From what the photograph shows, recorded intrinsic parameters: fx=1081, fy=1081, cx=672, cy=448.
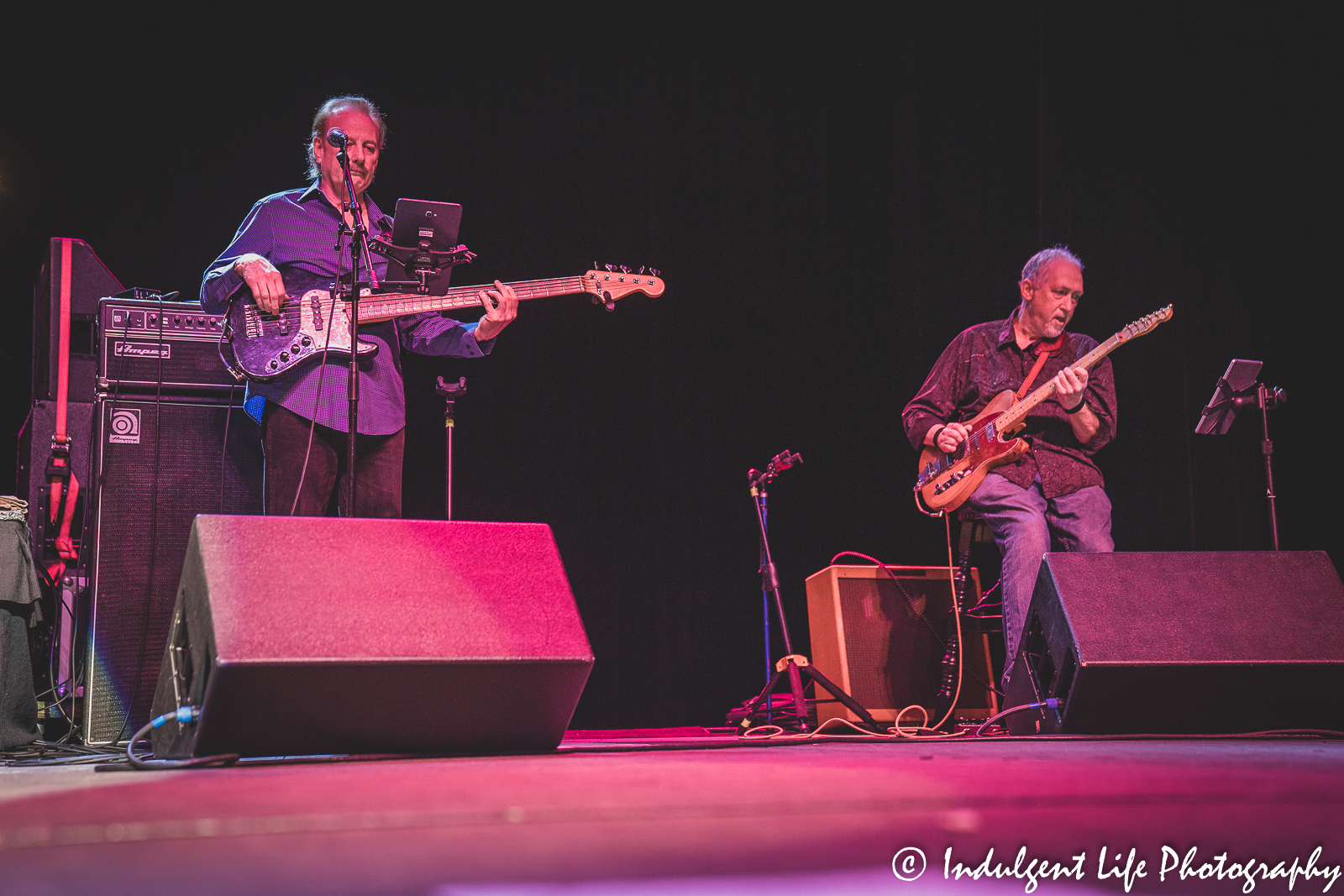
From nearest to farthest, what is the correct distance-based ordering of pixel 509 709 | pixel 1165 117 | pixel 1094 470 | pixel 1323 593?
pixel 509 709 → pixel 1323 593 → pixel 1094 470 → pixel 1165 117

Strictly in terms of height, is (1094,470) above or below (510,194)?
below

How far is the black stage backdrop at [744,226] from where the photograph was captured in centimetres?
469

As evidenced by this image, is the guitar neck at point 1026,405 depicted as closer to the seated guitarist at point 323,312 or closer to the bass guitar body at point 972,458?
the bass guitar body at point 972,458

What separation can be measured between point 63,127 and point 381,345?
2539 mm

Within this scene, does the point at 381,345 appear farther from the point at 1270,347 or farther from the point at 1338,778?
the point at 1270,347

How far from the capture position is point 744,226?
5254 mm

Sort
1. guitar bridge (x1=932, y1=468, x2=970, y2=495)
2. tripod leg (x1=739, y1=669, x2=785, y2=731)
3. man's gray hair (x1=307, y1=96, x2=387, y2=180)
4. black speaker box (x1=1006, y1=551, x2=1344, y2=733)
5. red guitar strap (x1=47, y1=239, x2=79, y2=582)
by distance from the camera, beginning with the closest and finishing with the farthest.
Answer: black speaker box (x1=1006, y1=551, x2=1344, y2=733) → man's gray hair (x1=307, y1=96, x2=387, y2=180) → red guitar strap (x1=47, y1=239, x2=79, y2=582) → tripod leg (x1=739, y1=669, x2=785, y2=731) → guitar bridge (x1=932, y1=468, x2=970, y2=495)

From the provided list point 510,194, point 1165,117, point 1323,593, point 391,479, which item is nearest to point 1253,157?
point 1165,117

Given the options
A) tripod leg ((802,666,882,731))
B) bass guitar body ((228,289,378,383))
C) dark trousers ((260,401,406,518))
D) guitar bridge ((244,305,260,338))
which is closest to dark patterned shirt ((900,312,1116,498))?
tripod leg ((802,666,882,731))

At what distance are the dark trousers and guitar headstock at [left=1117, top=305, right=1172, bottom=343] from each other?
2.58m

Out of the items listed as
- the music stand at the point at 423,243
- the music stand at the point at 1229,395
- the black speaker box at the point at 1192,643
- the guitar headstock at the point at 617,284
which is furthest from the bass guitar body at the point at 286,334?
the music stand at the point at 1229,395

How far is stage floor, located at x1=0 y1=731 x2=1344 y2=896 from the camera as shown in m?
0.96

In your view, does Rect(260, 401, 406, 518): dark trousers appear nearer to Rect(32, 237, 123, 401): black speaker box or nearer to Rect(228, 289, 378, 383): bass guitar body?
Rect(228, 289, 378, 383): bass guitar body

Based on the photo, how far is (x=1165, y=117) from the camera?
4.97 metres
